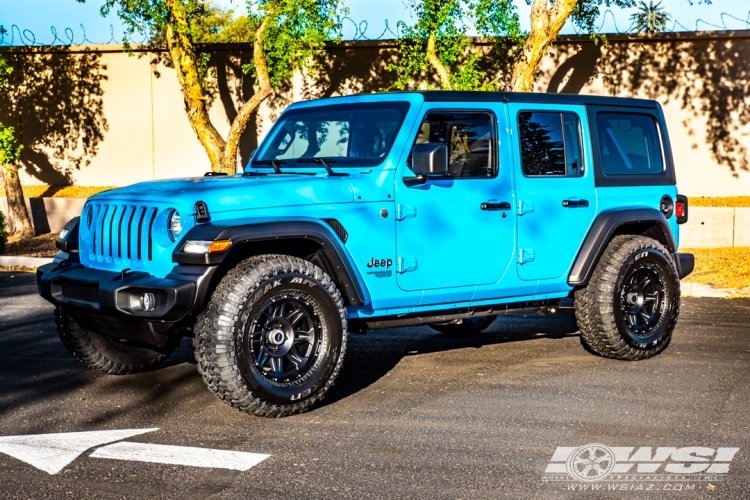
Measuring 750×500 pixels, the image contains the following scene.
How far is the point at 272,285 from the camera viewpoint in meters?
5.98

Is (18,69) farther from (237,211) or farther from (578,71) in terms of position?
(237,211)

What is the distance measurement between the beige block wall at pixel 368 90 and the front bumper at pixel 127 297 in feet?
39.2

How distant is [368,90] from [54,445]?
14.3m

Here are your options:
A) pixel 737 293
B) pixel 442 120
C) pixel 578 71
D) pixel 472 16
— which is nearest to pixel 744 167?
pixel 578 71

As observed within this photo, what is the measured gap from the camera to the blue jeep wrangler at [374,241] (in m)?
5.95

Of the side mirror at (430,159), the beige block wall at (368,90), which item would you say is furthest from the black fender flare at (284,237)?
the beige block wall at (368,90)

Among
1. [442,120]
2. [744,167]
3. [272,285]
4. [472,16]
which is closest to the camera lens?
[272,285]

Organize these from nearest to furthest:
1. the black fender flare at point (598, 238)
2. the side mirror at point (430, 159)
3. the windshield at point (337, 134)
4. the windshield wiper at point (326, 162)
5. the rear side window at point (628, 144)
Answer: the side mirror at point (430, 159)
the windshield wiper at point (326, 162)
the windshield at point (337, 134)
the black fender flare at point (598, 238)
the rear side window at point (628, 144)

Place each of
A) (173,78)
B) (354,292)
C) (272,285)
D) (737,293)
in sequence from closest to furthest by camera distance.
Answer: (272,285)
(354,292)
(737,293)
(173,78)

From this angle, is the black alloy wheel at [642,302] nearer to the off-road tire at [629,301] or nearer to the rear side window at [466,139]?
the off-road tire at [629,301]

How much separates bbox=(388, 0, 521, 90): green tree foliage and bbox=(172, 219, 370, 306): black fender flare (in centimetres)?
1044

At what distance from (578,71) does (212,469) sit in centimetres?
1482

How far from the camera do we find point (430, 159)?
6.46 m

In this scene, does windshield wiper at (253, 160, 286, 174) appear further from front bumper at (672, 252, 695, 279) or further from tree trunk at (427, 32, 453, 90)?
tree trunk at (427, 32, 453, 90)
